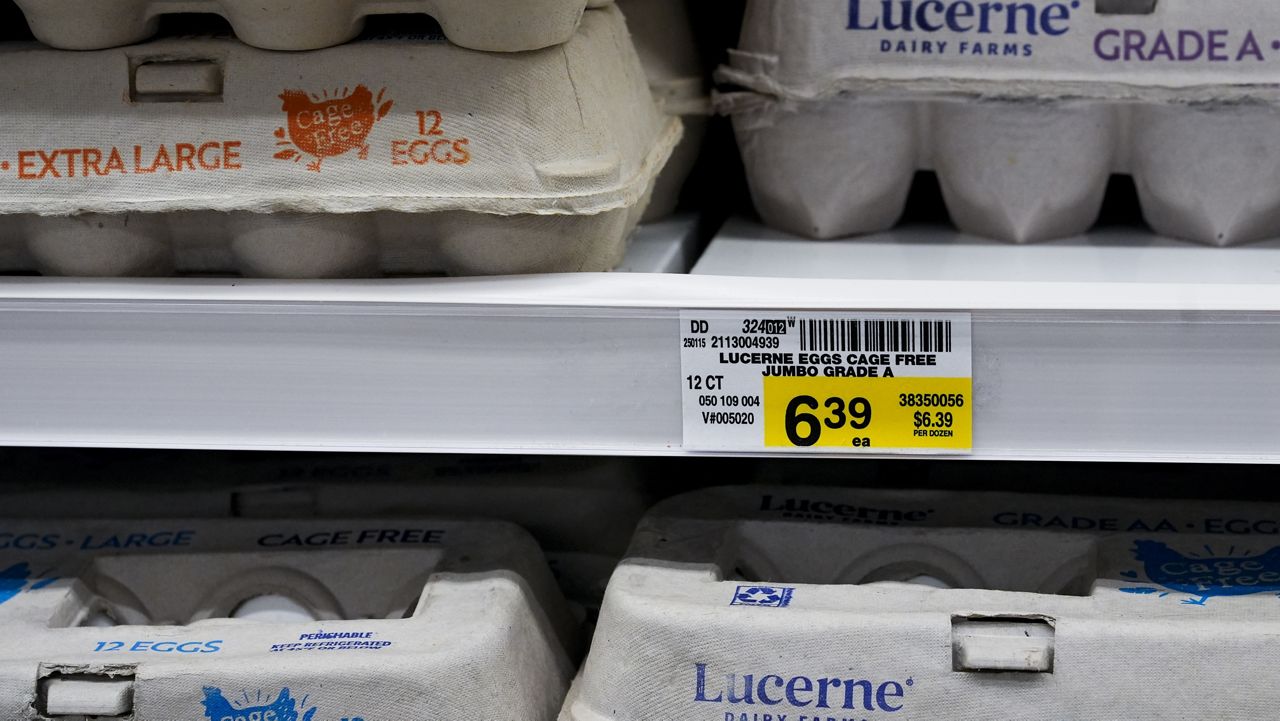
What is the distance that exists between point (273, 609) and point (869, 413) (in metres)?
0.47

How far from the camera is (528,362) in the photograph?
747 millimetres

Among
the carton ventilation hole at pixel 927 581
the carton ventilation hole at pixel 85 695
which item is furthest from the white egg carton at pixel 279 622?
the carton ventilation hole at pixel 927 581

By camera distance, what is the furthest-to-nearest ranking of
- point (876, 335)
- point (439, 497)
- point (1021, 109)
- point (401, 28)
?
point (439, 497) → point (1021, 109) → point (401, 28) → point (876, 335)

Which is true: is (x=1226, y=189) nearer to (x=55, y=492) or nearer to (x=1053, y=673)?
(x=1053, y=673)

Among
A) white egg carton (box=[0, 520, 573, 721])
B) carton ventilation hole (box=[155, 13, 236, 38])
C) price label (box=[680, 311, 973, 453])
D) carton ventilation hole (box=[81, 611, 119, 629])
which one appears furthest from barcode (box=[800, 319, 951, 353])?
carton ventilation hole (box=[81, 611, 119, 629])

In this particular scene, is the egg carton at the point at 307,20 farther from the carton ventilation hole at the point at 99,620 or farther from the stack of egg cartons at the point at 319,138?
the carton ventilation hole at the point at 99,620

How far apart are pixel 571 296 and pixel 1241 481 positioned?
2.04ft

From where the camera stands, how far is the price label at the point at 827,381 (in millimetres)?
719

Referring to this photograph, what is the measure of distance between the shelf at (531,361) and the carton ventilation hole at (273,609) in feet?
0.67

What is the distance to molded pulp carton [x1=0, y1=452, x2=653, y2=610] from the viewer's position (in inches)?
40.6

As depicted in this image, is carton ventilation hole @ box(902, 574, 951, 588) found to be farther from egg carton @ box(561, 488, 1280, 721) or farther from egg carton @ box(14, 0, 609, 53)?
egg carton @ box(14, 0, 609, 53)

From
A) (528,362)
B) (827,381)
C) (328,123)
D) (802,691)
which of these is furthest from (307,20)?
(802,691)

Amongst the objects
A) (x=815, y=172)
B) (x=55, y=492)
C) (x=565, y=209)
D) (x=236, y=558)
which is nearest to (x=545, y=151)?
(x=565, y=209)

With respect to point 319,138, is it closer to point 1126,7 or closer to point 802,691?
point 802,691
